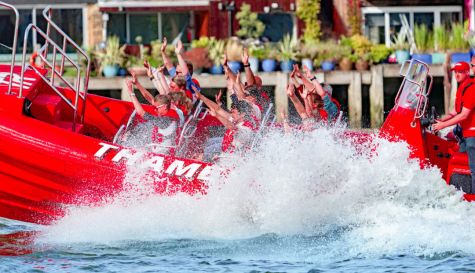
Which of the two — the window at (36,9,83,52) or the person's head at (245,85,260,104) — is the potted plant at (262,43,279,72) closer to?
the window at (36,9,83,52)

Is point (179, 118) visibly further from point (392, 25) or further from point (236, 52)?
point (392, 25)

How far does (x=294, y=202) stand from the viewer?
9.50 m

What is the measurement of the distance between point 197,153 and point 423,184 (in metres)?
1.91

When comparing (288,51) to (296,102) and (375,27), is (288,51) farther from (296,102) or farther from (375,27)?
(296,102)

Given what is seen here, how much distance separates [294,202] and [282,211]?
12 cm

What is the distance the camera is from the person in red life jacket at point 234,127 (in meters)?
9.75

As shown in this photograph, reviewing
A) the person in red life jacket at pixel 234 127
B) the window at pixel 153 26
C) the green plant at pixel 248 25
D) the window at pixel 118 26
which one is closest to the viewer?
the person in red life jacket at pixel 234 127

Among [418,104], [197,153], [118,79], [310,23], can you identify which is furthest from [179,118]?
[310,23]

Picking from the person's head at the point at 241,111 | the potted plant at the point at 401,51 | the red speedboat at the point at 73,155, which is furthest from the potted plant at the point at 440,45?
the person's head at the point at 241,111

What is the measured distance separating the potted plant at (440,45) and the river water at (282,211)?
11.4 metres

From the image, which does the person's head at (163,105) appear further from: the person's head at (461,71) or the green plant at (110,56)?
the green plant at (110,56)

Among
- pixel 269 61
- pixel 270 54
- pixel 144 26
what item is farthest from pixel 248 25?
pixel 269 61

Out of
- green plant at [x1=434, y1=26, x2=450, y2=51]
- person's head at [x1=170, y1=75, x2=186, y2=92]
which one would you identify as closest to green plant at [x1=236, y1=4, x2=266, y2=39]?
green plant at [x1=434, y1=26, x2=450, y2=51]

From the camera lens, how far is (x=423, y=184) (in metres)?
9.62
